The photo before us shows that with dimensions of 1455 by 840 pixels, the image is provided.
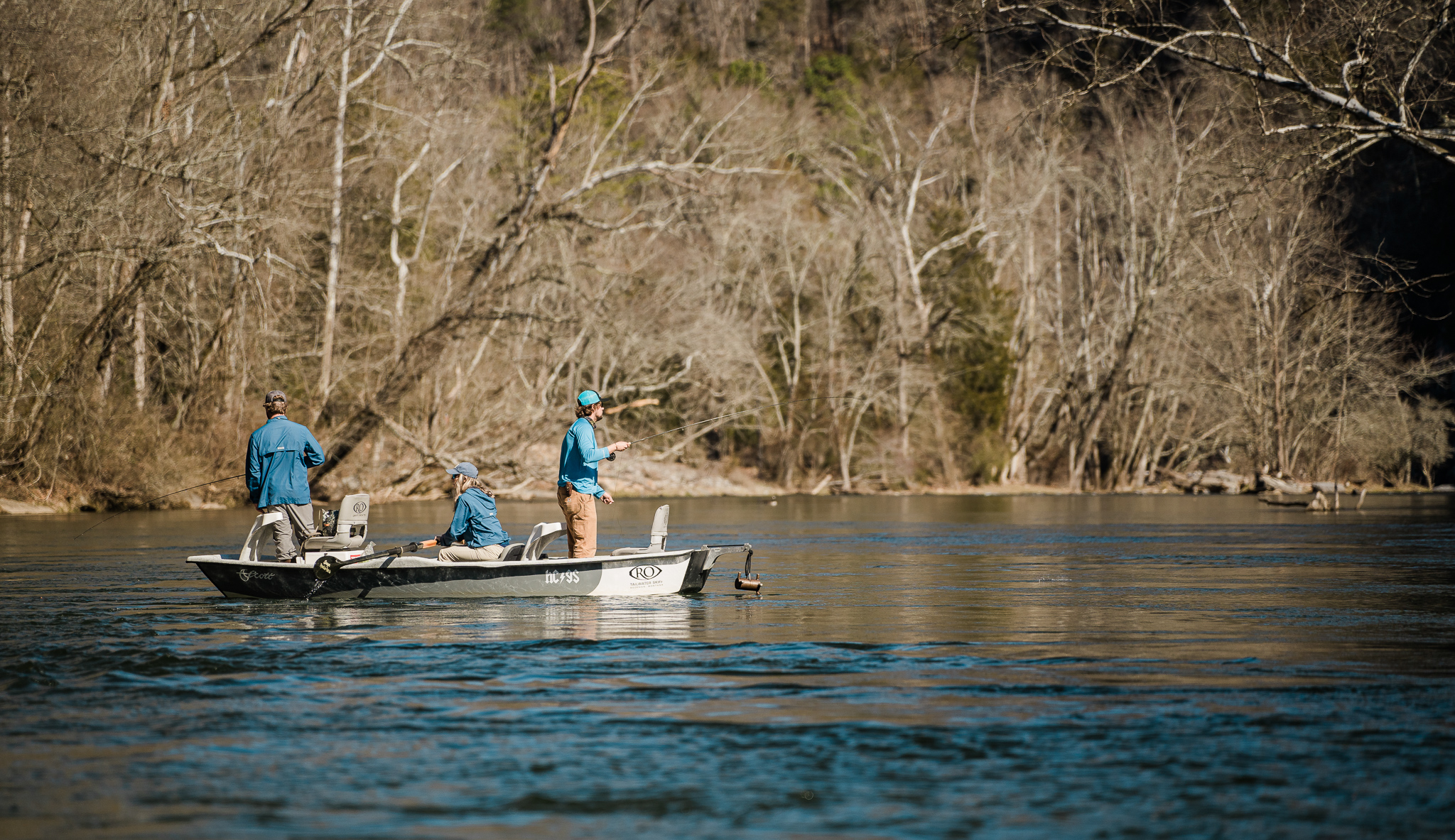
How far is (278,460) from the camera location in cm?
1379

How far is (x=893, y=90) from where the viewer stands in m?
61.1

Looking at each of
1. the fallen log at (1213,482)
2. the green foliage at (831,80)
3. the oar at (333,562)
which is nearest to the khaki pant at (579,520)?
the oar at (333,562)

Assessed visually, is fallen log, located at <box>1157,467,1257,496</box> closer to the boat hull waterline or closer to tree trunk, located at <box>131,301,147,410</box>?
tree trunk, located at <box>131,301,147,410</box>

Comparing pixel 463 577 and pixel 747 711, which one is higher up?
pixel 463 577

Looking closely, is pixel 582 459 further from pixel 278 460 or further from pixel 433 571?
pixel 278 460

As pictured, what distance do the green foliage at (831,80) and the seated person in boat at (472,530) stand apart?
49.7 meters

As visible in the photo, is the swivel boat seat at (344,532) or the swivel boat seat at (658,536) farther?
the swivel boat seat at (658,536)

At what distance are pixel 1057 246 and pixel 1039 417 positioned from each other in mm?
6963

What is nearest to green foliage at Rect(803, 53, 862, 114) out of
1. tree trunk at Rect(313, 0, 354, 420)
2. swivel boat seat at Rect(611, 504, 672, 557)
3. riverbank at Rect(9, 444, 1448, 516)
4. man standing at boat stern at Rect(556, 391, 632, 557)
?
riverbank at Rect(9, 444, 1448, 516)

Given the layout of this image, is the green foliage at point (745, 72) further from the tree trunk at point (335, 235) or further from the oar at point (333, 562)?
the oar at point (333, 562)

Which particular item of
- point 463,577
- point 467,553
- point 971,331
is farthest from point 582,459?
point 971,331

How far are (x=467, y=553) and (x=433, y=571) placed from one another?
0.37 m

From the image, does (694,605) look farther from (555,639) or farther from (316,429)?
(316,429)

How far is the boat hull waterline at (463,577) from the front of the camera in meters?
13.8
